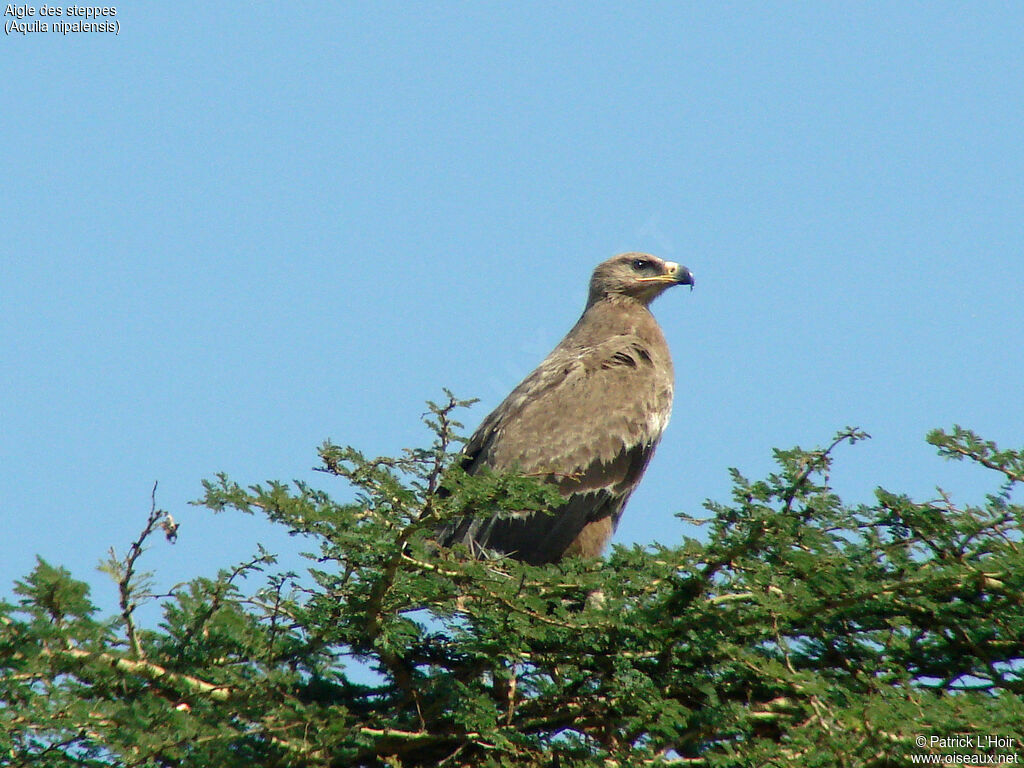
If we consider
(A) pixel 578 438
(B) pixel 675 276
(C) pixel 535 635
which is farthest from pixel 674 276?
(C) pixel 535 635

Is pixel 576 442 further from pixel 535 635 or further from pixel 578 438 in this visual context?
pixel 535 635

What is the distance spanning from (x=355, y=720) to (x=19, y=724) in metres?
Result: 1.30

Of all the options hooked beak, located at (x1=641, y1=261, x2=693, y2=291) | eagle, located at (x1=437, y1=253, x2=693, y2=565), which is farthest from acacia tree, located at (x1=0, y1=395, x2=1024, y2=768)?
hooked beak, located at (x1=641, y1=261, x2=693, y2=291)

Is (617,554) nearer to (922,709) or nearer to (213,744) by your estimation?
(922,709)

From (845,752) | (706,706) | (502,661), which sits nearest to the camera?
(845,752)

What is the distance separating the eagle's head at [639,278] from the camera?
977cm

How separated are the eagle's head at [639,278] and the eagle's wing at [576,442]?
52.1 inches

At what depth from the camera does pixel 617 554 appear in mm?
4734

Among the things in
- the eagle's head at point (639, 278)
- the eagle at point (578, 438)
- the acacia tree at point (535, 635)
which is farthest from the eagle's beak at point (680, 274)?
the acacia tree at point (535, 635)

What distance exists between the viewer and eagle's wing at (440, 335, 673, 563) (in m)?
Result: 7.57

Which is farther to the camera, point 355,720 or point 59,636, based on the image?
point 355,720

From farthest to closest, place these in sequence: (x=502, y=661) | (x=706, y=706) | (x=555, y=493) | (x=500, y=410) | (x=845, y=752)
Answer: (x=500, y=410) → (x=502, y=661) → (x=706, y=706) → (x=555, y=493) → (x=845, y=752)

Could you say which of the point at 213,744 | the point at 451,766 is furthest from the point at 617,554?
the point at 213,744

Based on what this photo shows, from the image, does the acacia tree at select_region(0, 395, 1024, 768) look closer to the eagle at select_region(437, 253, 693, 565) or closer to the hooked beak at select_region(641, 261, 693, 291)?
the eagle at select_region(437, 253, 693, 565)
